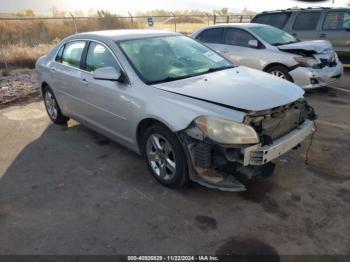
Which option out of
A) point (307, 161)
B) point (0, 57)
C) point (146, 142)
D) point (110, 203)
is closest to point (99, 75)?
point (146, 142)

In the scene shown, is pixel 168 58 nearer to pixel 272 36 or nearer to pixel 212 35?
pixel 272 36

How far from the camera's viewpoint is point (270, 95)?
3.45 m

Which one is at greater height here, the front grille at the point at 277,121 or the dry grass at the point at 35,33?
the front grille at the point at 277,121

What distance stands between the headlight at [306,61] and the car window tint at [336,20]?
10.0 ft

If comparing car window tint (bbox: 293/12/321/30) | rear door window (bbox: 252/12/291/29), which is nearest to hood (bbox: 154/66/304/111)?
car window tint (bbox: 293/12/321/30)

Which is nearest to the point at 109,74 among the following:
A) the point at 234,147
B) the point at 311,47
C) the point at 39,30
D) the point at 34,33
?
the point at 234,147

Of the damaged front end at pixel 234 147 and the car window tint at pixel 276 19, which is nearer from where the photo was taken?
the damaged front end at pixel 234 147

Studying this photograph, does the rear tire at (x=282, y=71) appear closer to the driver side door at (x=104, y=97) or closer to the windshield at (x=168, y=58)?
the windshield at (x=168, y=58)

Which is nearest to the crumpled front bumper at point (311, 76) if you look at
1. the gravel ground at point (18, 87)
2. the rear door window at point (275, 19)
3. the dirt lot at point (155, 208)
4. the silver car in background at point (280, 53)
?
the silver car in background at point (280, 53)

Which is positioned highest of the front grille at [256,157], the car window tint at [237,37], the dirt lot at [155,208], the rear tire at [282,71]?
the car window tint at [237,37]

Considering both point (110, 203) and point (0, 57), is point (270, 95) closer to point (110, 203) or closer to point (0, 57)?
point (110, 203)

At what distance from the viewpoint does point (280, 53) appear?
7109mm

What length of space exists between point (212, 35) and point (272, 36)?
1.50 metres

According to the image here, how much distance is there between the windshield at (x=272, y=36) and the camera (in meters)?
7.54
